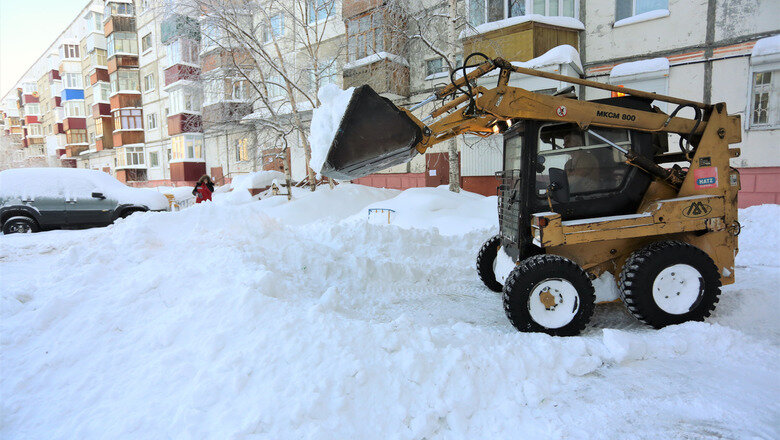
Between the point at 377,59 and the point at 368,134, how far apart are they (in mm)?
10855

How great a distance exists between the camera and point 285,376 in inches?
102

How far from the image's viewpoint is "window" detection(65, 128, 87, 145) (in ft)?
135

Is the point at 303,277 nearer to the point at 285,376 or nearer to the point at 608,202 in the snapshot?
the point at 285,376

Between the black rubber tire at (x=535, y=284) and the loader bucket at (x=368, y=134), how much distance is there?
1.74 metres

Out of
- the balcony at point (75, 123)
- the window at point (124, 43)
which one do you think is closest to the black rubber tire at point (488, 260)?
the window at point (124, 43)

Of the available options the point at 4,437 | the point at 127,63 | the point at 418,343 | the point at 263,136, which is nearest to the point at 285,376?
the point at 418,343

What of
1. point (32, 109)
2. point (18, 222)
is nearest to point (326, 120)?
point (18, 222)

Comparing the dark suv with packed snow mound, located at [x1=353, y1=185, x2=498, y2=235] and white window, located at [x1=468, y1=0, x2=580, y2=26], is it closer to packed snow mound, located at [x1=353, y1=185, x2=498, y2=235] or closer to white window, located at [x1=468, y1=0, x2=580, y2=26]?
packed snow mound, located at [x1=353, y1=185, x2=498, y2=235]

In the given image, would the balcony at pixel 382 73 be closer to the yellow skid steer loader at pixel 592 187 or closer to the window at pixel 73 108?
the yellow skid steer loader at pixel 592 187

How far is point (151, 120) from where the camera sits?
29.5m

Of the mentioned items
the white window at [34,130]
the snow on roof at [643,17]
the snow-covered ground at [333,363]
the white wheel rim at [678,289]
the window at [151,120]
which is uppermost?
the white window at [34,130]

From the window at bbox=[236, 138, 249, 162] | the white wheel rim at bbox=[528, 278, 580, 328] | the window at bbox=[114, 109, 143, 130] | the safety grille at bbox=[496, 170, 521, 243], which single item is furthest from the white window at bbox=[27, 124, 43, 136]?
the white wheel rim at bbox=[528, 278, 580, 328]

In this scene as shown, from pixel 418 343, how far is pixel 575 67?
10811 millimetres

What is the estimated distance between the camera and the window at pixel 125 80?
3009 centimetres
